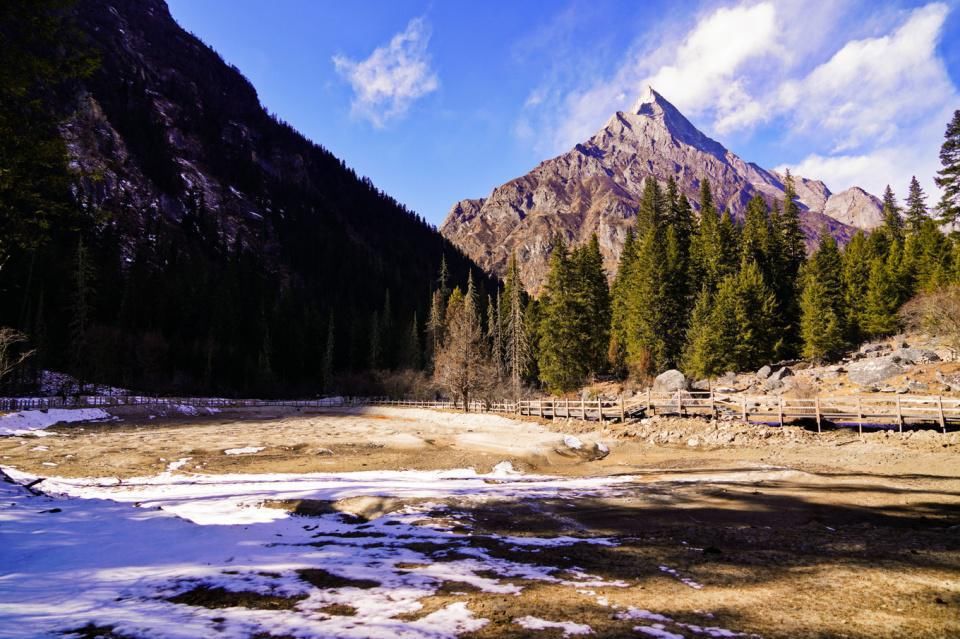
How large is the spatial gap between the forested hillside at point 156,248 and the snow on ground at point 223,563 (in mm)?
5808

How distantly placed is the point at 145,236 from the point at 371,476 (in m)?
129

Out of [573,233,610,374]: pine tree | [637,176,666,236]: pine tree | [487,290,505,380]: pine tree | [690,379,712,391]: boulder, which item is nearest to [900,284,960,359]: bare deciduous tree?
[690,379,712,391]: boulder

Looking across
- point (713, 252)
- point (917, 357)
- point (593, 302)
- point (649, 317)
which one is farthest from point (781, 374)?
point (593, 302)

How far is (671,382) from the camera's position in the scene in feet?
144

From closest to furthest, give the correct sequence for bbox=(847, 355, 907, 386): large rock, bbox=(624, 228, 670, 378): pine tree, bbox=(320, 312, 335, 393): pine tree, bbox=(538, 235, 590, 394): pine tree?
1. bbox=(847, 355, 907, 386): large rock
2. bbox=(538, 235, 590, 394): pine tree
3. bbox=(624, 228, 670, 378): pine tree
4. bbox=(320, 312, 335, 393): pine tree

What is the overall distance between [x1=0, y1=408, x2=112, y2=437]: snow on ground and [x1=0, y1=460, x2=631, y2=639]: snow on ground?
92.5 ft

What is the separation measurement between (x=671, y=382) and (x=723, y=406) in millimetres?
13213

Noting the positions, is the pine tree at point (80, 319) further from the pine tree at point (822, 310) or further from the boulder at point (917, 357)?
the boulder at point (917, 357)

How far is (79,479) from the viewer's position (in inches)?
654

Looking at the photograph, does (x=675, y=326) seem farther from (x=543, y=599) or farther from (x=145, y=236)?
(x=145, y=236)

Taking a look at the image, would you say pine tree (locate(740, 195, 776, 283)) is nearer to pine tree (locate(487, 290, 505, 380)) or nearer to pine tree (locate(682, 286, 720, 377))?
pine tree (locate(682, 286, 720, 377))

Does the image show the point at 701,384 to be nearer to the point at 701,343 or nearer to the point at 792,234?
the point at 701,343

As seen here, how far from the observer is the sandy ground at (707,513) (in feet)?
19.2

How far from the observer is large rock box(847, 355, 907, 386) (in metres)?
39.1
